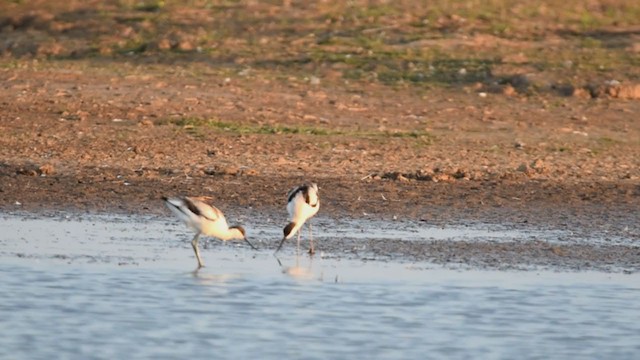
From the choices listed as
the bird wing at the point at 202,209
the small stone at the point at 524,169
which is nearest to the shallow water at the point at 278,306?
the bird wing at the point at 202,209

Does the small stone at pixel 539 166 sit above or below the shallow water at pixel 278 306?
above

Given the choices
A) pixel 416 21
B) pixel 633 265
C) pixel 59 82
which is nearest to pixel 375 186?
pixel 633 265

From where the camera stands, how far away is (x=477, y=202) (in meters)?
12.8

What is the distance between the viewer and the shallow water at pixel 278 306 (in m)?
8.54

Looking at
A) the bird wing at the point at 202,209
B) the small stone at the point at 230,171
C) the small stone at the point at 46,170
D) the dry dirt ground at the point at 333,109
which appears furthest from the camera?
the small stone at the point at 230,171

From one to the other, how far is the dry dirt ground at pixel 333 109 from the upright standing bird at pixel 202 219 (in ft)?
5.11

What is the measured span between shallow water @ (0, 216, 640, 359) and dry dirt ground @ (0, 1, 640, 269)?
1.31 m

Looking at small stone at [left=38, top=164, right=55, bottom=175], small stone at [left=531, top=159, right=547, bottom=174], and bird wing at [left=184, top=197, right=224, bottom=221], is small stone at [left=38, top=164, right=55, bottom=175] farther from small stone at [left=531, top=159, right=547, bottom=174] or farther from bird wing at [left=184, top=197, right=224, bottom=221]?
small stone at [left=531, top=159, right=547, bottom=174]

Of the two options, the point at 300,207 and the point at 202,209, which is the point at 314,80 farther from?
the point at 202,209

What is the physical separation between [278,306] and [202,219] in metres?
1.32

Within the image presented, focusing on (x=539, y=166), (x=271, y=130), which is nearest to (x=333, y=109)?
(x=271, y=130)

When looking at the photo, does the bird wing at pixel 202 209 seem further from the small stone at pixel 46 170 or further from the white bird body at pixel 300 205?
the small stone at pixel 46 170

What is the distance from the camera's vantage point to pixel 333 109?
55.2 feet

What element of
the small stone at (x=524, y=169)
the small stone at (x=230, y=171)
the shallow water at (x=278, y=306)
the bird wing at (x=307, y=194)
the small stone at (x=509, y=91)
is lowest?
the shallow water at (x=278, y=306)
